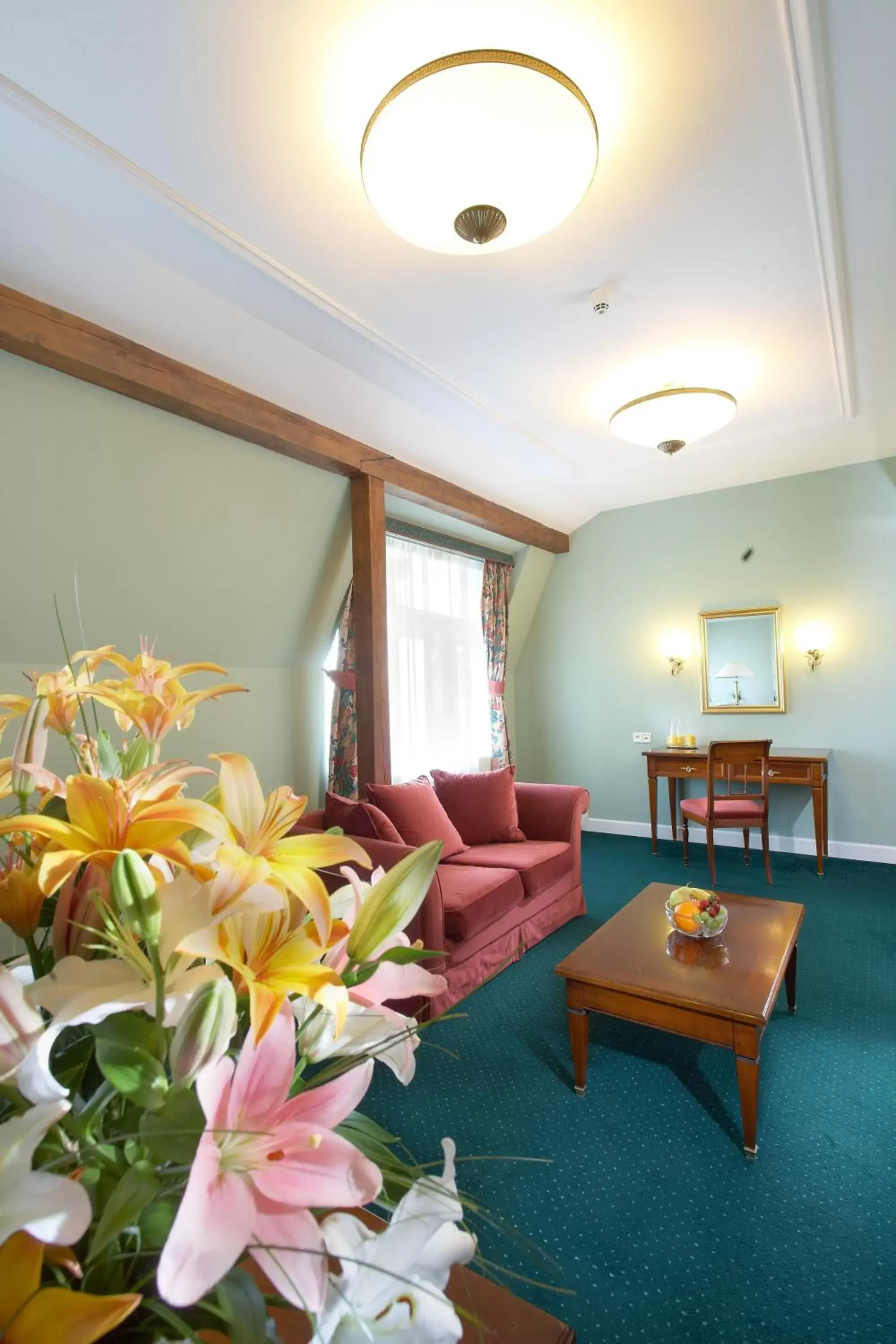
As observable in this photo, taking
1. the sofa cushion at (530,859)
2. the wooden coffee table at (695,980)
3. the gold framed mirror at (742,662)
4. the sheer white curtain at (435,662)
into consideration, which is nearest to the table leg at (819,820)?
the gold framed mirror at (742,662)

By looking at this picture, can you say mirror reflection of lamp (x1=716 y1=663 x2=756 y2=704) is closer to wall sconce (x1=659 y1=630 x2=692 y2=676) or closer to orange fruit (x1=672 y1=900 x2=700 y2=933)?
wall sconce (x1=659 y1=630 x2=692 y2=676)

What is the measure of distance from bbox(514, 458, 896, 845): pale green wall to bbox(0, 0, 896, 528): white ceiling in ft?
4.73

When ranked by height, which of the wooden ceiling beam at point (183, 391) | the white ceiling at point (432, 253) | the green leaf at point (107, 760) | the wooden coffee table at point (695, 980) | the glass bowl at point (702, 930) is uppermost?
the white ceiling at point (432, 253)

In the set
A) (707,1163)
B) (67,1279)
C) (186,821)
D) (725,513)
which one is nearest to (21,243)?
(186,821)

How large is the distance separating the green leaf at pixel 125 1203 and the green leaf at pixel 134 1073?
0.03 m

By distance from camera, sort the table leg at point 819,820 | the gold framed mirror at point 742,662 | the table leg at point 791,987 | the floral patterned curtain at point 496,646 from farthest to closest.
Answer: the floral patterned curtain at point 496,646 < the gold framed mirror at point 742,662 < the table leg at point 819,820 < the table leg at point 791,987

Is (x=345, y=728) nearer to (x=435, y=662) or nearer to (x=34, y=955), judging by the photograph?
(x=435, y=662)

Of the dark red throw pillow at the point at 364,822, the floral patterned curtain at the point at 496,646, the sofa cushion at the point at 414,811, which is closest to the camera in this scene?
the dark red throw pillow at the point at 364,822

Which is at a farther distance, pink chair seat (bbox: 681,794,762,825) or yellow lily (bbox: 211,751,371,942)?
pink chair seat (bbox: 681,794,762,825)

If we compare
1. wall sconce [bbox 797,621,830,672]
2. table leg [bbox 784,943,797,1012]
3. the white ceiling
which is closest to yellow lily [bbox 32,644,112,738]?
the white ceiling

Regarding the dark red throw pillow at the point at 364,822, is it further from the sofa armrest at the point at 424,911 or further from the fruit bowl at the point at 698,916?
the fruit bowl at the point at 698,916

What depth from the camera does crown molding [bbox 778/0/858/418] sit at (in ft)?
5.34

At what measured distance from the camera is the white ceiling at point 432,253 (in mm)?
1595

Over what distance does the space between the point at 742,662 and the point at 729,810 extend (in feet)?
4.12
